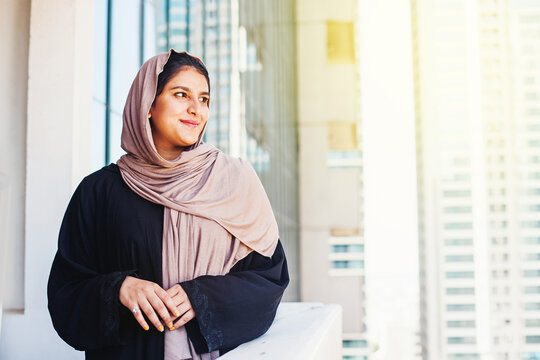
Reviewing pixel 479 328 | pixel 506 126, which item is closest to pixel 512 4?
pixel 506 126

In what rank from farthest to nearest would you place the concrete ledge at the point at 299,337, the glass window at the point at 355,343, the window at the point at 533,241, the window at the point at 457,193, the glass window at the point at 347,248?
1. the window at the point at 457,193
2. the window at the point at 533,241
3. the glass window at the point at 347,248
4. the glass window at the point at 355,343
5. the concrete ledge at the point at 299,337

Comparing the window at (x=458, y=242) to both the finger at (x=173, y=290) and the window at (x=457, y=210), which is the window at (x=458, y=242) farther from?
the finger at (x=173, y=290)

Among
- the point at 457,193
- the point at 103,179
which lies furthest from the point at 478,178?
the point at 103,179

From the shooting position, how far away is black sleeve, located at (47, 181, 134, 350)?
52.4 inches

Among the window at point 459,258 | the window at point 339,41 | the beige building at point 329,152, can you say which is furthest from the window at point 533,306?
the window at point 339,41

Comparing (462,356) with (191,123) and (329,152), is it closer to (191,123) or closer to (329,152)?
(329,152)

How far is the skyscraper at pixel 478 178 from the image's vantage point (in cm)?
6025

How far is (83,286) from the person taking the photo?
1.36 metres

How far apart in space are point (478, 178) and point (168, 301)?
233ft

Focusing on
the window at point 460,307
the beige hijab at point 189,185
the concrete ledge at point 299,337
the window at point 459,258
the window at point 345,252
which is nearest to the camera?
the concrete ledge at point 299,337

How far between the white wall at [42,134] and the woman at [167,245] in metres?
0.73

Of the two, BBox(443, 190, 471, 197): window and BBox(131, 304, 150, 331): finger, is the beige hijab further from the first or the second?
BBox(443, 190, 471, 197): window

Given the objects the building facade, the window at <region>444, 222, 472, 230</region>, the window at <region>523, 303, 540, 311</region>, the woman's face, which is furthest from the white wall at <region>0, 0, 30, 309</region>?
the window at <region>523, 303, 540, 311</region>

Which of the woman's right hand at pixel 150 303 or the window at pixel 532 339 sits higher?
the woman's right hand at pixel 150 303
